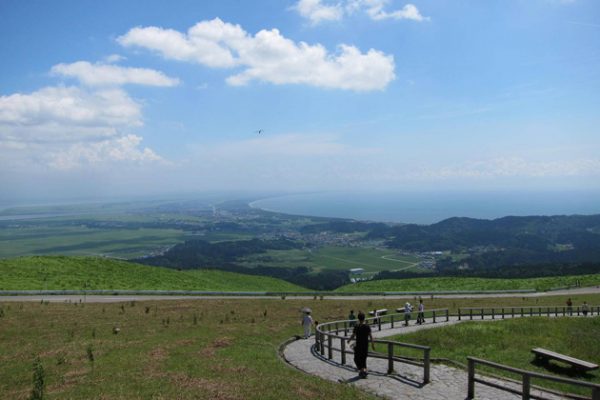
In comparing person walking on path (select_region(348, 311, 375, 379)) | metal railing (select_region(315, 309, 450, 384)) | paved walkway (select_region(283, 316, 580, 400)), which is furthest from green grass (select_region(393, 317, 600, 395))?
person walking on path (select_region(348, 311, 375, 379))

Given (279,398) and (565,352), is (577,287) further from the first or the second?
(279,398)

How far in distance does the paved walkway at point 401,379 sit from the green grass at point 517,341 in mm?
2985

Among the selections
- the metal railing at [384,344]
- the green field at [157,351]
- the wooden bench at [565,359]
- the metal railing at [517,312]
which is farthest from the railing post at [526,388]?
the metal railing at [517,312]

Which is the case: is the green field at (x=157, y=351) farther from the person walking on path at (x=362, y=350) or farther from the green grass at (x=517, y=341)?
the person walking on path at (x=362, y=350)

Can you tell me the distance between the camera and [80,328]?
84.0ft

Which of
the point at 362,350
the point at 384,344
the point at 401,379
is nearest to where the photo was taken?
the point at 401,379

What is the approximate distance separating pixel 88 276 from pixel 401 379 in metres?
50.7

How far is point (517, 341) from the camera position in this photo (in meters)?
24.0

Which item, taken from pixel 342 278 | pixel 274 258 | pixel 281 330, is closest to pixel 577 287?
pixel 281 330

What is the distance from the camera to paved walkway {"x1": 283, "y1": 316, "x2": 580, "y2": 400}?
1342 centimetres

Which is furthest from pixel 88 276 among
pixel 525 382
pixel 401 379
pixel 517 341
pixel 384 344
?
pixel 525 382

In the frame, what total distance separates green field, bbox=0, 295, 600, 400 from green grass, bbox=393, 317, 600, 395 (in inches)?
28.1

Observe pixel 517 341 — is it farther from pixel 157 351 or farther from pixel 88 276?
pixel 88 276

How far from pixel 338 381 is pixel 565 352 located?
48.5 ft
